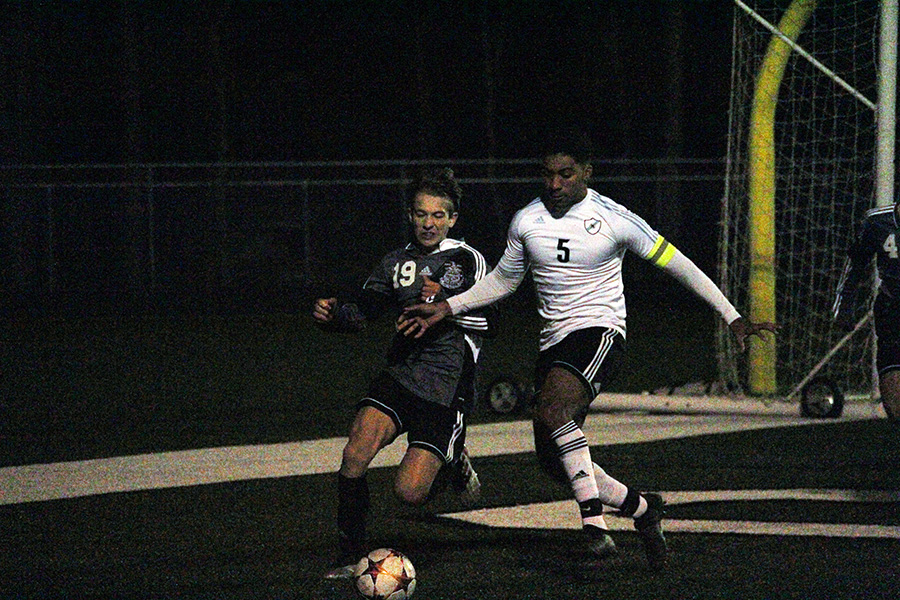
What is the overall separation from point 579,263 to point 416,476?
1218 millimetres

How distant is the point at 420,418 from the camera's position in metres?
7.12

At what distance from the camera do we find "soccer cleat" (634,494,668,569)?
7.05m

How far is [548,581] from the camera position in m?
6.81

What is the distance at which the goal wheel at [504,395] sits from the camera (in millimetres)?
13062

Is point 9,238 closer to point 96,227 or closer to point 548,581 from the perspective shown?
point 96,227

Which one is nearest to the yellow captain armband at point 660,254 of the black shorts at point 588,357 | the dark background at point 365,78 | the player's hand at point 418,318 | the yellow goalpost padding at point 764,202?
the black shorts at point 588,357

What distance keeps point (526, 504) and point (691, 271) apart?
2135mm

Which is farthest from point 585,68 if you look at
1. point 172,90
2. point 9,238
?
point 9,238

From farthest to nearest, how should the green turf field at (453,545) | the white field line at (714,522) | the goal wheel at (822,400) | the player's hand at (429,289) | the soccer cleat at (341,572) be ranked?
the goal wheel at (822,400), the white field line at (714,522), the player's hand at (429,289), the soccer cleat at (341,572), the green turf field at (453,545)

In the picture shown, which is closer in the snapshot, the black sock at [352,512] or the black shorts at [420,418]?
the black sock at [352,512]

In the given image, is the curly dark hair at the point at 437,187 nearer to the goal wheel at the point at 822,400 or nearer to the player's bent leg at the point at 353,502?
the player's bent leg at the point at 353,502

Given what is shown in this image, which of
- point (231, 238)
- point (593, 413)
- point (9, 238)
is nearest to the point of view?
point (593, 413)

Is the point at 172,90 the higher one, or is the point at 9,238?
the point at 172,90

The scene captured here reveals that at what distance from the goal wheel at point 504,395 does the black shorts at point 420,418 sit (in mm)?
5895
